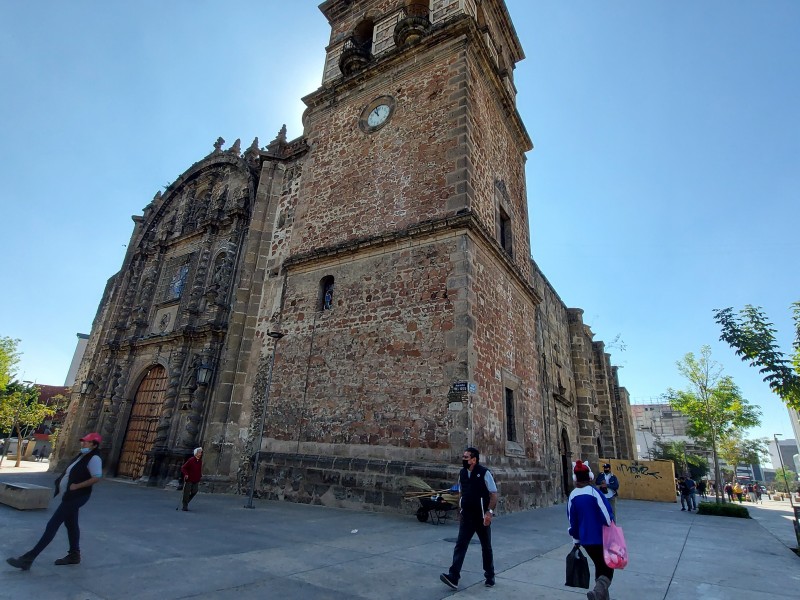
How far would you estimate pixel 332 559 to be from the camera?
205 inches

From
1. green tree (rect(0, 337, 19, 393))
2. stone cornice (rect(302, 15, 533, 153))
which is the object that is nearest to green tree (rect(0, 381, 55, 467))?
green tree (rect(0, 337, 19, 393))

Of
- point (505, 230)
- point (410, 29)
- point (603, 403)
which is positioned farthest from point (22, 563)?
point (603, 403)

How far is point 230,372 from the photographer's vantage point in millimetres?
13398

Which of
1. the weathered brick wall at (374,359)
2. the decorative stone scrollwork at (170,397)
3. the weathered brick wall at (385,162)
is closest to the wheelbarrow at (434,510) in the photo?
the weathered brick wall at (374,359)

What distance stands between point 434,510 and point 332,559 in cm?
369

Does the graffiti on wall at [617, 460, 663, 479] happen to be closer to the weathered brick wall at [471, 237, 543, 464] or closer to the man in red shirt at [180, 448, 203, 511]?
the weathered brick wall at [471, 237, 543, 464]

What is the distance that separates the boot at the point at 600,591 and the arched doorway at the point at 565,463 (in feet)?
48.4

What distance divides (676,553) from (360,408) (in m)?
6.72

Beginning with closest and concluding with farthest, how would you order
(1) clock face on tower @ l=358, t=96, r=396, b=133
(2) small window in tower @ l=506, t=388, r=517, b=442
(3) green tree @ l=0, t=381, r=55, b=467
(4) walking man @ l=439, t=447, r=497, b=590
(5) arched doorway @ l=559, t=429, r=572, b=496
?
(4) walking man @ l=439, t=447, r=497, b=590 → (2) small window in tower @ l=506, t=388, r=517, b=442 → (1) clock face on tower @ l=358, t=96, r=396, b=133 → (5) arched doorway @ l=559, t=429, r=572, b=496 → (3) green tree @ l=0, t=381, r=55, b=467

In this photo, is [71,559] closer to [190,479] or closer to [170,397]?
[190,479]

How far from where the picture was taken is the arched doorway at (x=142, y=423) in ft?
52.0

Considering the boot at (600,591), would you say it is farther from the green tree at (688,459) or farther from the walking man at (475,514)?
the green tree at (688,459)

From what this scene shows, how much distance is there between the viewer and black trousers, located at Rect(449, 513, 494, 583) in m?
4.33

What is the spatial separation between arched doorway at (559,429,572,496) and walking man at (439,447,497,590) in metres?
14.1
